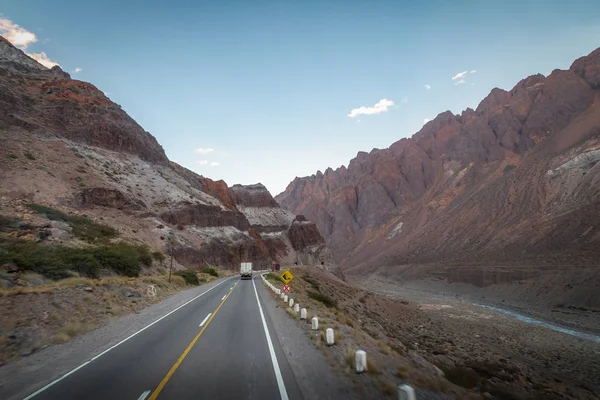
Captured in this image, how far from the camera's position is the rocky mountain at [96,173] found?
42000 mm

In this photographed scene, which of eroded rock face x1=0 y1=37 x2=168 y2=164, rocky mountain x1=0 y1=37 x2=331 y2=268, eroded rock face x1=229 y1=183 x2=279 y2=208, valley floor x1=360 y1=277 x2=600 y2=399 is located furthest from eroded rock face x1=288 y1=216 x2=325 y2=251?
valley floor x1=360 y1=277 x2=600 y2=399

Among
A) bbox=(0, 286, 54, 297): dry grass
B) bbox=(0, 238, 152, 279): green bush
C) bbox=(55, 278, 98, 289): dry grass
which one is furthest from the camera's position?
bbox=(0, 238, 152, 279): green bush

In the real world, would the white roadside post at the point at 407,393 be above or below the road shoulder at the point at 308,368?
above

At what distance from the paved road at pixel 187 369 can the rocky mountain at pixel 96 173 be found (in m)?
21.9

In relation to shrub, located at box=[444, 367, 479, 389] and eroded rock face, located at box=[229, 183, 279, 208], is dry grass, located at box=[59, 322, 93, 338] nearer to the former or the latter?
shrub, located at box=[444, 367, 479, 389]

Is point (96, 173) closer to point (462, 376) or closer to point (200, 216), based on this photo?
point (200, 216)

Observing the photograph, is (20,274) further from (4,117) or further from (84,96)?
A: (84,96)

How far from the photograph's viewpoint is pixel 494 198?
94.7m

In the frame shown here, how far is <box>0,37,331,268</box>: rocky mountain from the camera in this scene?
42.0m

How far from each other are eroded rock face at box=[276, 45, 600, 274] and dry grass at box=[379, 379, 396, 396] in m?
55.2

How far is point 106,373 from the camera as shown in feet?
25.6

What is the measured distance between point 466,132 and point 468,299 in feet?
384

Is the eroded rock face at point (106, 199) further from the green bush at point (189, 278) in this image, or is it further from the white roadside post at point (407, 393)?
the white roadside post at point (407, 393)

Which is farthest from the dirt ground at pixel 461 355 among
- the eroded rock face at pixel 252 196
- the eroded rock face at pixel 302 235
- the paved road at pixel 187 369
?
the eroded rock face at pixel 252 196
